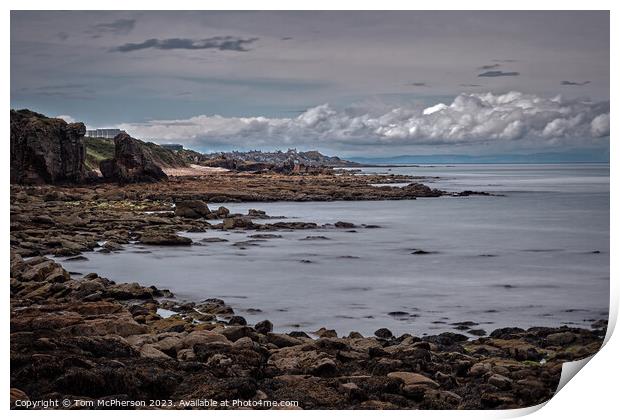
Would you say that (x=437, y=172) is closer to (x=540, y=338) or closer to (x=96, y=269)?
(x=540, y=338)

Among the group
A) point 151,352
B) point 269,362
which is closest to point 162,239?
point 151,352

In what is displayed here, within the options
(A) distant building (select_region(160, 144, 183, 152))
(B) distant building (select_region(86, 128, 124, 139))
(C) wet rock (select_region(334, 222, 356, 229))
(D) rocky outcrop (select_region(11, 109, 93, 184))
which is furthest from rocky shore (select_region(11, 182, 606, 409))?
(C) wet rock (select_region(334, 222, 356, 229))

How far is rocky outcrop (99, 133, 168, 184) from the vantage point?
29.6 ft

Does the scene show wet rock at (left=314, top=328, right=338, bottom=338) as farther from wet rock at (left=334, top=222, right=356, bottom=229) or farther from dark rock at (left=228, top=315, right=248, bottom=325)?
wet rock at (left=334, top=222, right=356, bottom=229)

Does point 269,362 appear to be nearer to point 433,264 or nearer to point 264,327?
point 264,327

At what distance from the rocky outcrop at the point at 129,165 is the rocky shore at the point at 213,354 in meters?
0.81

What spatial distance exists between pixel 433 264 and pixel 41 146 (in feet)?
16.0

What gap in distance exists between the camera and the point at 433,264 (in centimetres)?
896

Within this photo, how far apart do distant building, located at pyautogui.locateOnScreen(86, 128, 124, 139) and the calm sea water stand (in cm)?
163

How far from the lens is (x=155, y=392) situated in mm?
7102

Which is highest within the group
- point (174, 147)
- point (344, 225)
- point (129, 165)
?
point (174, 147)

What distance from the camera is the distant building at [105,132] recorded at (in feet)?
28.8
